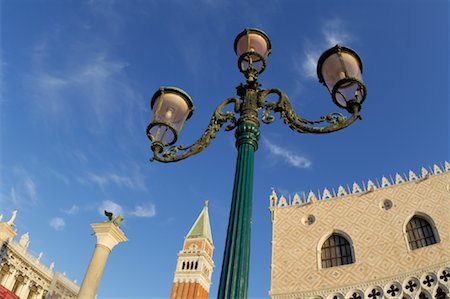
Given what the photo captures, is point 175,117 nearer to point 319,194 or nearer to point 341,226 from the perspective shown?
point 341,226

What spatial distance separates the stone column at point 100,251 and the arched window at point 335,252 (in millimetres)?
8330

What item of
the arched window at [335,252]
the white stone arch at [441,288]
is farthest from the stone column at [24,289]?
the white stone arch at [441,288]

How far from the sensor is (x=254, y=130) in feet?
11.9

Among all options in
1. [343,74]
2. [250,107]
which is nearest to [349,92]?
[343,74]

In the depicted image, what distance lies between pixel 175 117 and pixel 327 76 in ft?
5.43

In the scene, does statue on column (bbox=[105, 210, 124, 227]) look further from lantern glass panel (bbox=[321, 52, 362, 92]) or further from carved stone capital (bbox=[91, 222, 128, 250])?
lantern glass panel (bbox=[321, 52, 362, 92])

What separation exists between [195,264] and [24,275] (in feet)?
63.8

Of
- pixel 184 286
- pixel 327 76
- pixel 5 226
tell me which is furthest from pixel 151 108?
pixel 184 286

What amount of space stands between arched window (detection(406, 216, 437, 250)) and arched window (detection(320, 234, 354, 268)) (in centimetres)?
212

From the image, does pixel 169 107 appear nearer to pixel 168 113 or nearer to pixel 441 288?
pixel 168 113

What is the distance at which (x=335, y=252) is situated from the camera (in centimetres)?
1402

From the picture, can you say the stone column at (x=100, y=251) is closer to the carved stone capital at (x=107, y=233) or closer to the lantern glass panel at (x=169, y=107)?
the carved stone capital at (x=107, y=233)

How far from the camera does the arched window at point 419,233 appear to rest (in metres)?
12.9

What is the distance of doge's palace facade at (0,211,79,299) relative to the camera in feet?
56.9
